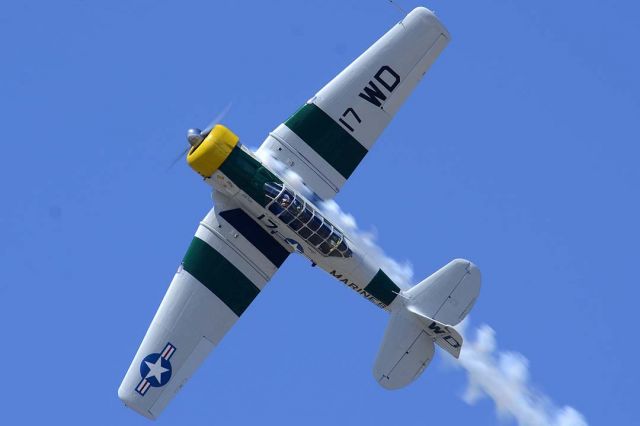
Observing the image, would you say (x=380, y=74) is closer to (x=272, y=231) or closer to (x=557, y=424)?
(x=272, y=231)

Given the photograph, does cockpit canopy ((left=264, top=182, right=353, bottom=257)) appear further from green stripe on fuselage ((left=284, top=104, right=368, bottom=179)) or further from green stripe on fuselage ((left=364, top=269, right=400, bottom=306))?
green stripe on fuselage ((left=284, top=104, right=368, bottom=179))

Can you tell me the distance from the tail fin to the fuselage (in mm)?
536

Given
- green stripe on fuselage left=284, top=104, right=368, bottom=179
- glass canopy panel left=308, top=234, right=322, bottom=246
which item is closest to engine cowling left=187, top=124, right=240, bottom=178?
green stripe on fuselage left=284, top=104, right=368, bottom=179

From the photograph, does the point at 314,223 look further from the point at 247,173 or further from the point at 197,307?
the point at 197,307

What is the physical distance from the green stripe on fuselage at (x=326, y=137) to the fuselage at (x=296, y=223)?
1477 mm

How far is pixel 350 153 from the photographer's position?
3838 cm

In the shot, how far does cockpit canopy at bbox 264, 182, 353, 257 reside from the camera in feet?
118

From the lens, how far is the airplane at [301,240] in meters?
36.3

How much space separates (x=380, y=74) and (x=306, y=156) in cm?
268

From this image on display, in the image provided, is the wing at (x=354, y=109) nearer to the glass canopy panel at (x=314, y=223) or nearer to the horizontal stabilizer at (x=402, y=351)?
the glass canopy panel at (x=314, y=223)

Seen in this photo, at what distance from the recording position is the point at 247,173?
118ft

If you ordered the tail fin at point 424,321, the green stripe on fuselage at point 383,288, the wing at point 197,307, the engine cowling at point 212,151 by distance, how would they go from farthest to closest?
1. the green stripe on fuselage at point 383,288
2. the tail fin at point 424,321
3. the wing at point 197,307
4. the engine cowling at point 212,151

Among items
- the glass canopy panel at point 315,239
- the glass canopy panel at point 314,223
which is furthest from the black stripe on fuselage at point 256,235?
the glass canopy panel at point 314,223

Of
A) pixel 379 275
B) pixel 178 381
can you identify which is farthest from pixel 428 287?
pixel 178 381
